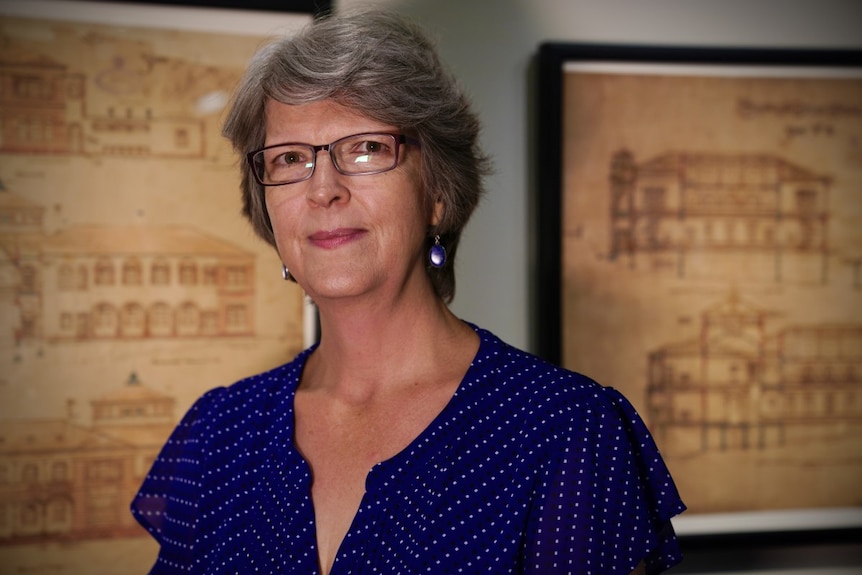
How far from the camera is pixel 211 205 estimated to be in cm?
167

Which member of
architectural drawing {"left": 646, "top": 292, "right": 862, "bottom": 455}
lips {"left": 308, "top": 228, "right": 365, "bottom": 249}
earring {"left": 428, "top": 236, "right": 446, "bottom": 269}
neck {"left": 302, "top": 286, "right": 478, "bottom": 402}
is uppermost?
lips {"left": 308, "top": 228, "right": 365, "bottom": 249}

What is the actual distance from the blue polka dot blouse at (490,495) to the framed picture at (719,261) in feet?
1.60

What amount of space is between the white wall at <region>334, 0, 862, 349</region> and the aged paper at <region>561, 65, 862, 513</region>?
0.09 meters

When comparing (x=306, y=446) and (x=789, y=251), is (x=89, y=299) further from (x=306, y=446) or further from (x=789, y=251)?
(x=789, y=251)

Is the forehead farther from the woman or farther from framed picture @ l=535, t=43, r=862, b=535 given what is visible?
framed picture @ l=535, t=43, r=862, b=535

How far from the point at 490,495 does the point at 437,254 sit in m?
0.39

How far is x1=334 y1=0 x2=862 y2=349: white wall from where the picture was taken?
5.70ft

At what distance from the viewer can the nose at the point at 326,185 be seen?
4.01ft

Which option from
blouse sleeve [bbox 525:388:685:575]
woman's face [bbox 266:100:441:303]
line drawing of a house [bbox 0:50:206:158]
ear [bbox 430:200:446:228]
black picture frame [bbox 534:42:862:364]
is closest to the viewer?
blouse sleeve [bbox 525:388:685:575]

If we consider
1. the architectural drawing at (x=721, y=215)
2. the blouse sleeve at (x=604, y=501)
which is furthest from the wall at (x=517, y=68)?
the blouse sleeve at (x=604, y=501)

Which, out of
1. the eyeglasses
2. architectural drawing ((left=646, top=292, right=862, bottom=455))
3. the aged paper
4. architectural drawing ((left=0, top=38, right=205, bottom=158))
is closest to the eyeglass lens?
the eyeglasses

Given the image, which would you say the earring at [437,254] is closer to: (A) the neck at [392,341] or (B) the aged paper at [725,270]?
(A) the neck at [392,341]

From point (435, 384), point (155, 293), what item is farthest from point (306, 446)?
point (155, 293)

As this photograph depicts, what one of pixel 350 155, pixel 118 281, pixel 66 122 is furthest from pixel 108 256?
pixel 350 155
